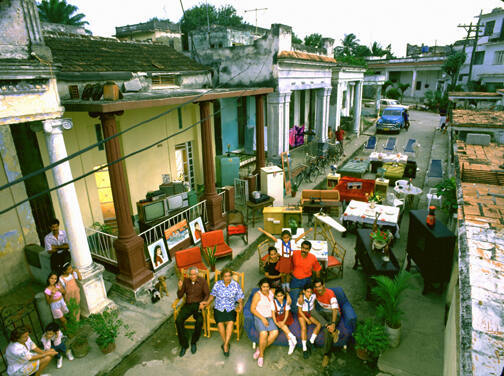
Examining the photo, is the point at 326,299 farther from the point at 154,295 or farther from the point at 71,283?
the point at 71,283

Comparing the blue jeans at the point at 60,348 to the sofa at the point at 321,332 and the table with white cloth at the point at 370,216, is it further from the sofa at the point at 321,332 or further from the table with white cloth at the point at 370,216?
the table with white cloth at the point at 370,216

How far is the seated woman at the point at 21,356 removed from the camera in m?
4.93

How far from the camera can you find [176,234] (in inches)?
334

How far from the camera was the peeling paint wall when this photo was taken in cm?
712

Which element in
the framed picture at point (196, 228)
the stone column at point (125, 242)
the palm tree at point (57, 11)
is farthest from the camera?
the palm tree at point (57, 11)

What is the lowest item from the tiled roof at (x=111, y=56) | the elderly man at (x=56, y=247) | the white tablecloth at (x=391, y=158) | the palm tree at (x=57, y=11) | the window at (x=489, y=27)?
the white tablecloth at (x=391, y=158)

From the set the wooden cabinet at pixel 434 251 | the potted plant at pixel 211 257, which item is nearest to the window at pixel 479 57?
the wooden cabinet at pixel 434 251

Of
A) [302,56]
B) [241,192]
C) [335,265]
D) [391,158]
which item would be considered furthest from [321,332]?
[391,158]

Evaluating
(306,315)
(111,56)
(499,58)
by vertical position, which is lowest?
(306,315)

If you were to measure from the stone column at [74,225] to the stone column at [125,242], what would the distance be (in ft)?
1.72

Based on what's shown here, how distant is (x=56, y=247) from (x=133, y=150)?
394 centimetres

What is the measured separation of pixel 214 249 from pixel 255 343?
259 centimetres

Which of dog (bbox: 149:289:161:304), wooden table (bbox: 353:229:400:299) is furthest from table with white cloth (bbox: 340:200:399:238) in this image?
dog (bbox: 149:289:161:304)

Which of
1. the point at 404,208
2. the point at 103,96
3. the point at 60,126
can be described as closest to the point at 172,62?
the point at 103,96
